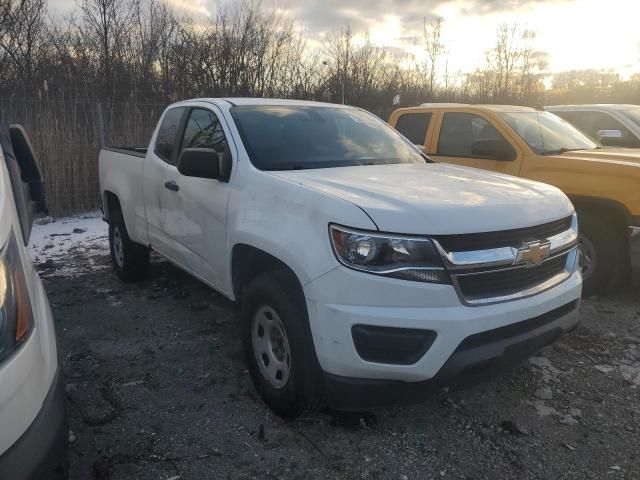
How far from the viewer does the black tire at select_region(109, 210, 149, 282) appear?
5270 mm

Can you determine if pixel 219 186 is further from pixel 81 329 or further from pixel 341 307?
pixel 81 329

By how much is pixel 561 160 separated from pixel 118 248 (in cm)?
459

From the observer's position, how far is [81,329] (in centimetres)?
425

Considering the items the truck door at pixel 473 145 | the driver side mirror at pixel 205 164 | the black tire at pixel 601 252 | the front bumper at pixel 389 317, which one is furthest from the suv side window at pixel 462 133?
the front bumper at pixel 389 317

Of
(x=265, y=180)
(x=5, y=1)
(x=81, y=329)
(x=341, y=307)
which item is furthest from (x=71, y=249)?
(x=5, y=1)

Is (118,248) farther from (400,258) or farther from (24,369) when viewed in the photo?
(24,369)

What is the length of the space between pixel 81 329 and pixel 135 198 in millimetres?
1316

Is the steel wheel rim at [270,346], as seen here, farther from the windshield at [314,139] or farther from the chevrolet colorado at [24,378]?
the chevrolet colorado at [24,378]

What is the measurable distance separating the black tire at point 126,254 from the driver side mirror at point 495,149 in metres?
3.60

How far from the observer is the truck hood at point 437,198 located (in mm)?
2361

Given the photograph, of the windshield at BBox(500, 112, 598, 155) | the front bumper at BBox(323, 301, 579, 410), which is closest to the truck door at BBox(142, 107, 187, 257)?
the front bumper at BBox(323, 301, 579, 410)

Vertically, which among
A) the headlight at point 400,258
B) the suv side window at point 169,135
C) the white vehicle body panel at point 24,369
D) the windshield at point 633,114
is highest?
the windshield at point 633,114

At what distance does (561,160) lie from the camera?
501cm

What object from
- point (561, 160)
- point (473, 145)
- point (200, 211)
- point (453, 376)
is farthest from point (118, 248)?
point (561, 160)
